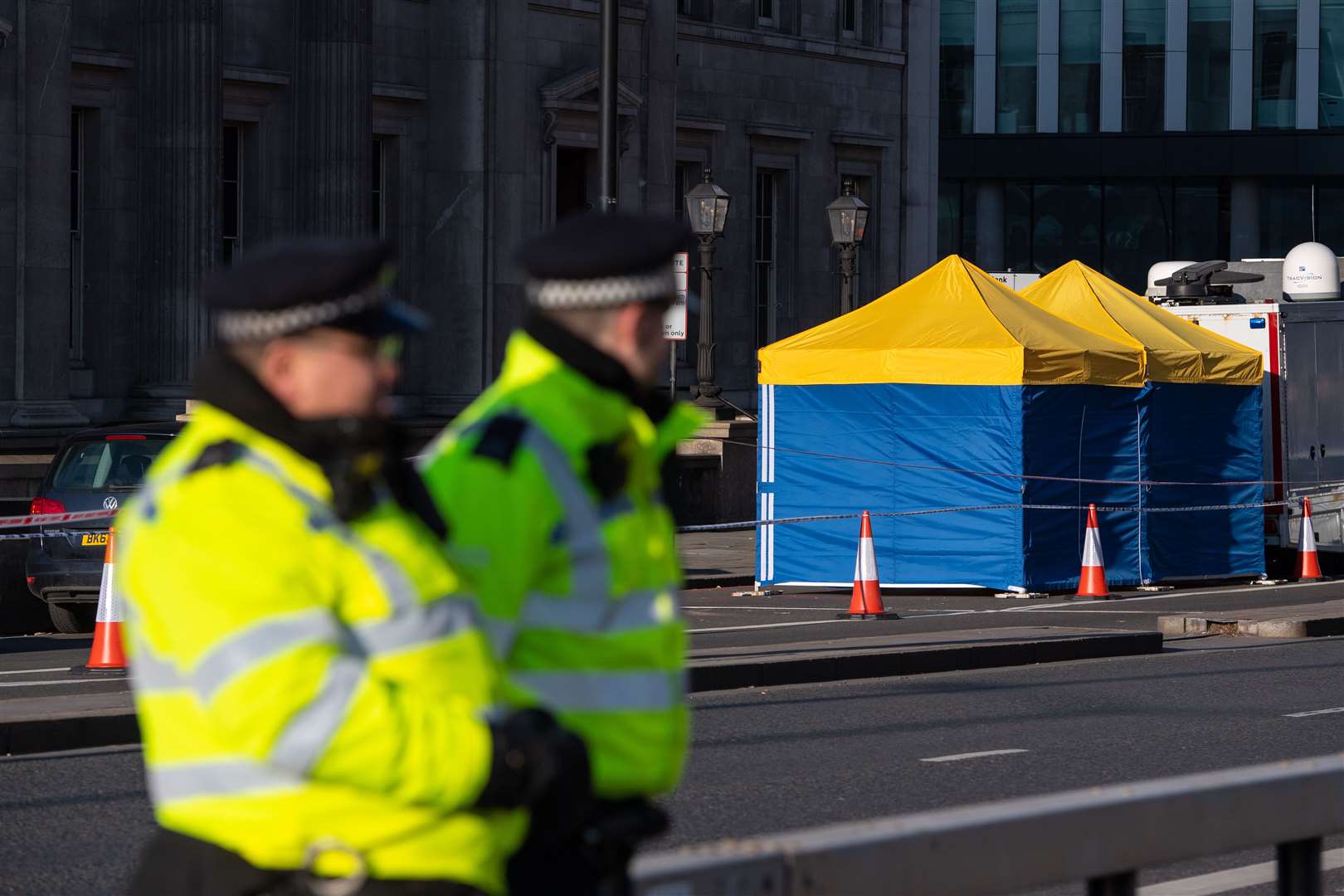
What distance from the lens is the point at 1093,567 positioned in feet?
66.5

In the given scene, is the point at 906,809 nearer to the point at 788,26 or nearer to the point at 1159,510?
the point at 1159,510

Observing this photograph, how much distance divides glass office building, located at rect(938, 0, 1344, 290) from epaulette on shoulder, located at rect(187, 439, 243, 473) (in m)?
52.7

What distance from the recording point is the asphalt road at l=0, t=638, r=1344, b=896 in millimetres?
8539

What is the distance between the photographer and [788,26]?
34844 millimetres

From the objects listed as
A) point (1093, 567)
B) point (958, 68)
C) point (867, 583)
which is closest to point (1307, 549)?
point (1093, 567)

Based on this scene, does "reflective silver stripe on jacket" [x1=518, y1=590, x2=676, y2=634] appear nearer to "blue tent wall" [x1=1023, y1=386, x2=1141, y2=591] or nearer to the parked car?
the parked car

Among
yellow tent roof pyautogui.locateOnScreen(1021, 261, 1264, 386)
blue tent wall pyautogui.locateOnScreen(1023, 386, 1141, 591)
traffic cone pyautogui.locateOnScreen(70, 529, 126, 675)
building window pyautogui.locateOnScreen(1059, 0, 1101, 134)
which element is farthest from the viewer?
building window pyautogui.locateOnScreen(1059, 0, 1101, 134)

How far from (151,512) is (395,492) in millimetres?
307

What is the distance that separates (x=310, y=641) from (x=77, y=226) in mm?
23622

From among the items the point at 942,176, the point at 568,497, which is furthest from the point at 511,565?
the point at 942,176

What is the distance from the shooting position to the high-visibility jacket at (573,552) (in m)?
2.95

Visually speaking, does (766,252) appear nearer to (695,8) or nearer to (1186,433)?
(695,8)

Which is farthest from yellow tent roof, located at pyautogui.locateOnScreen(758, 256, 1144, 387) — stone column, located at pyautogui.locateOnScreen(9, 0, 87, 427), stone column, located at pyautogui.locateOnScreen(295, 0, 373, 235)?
stone column, located at pyautogui.locateOnScreen(9, 0, 87, 427)

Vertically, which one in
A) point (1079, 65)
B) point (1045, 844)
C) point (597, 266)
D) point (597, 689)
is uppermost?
point (1079, 65)
